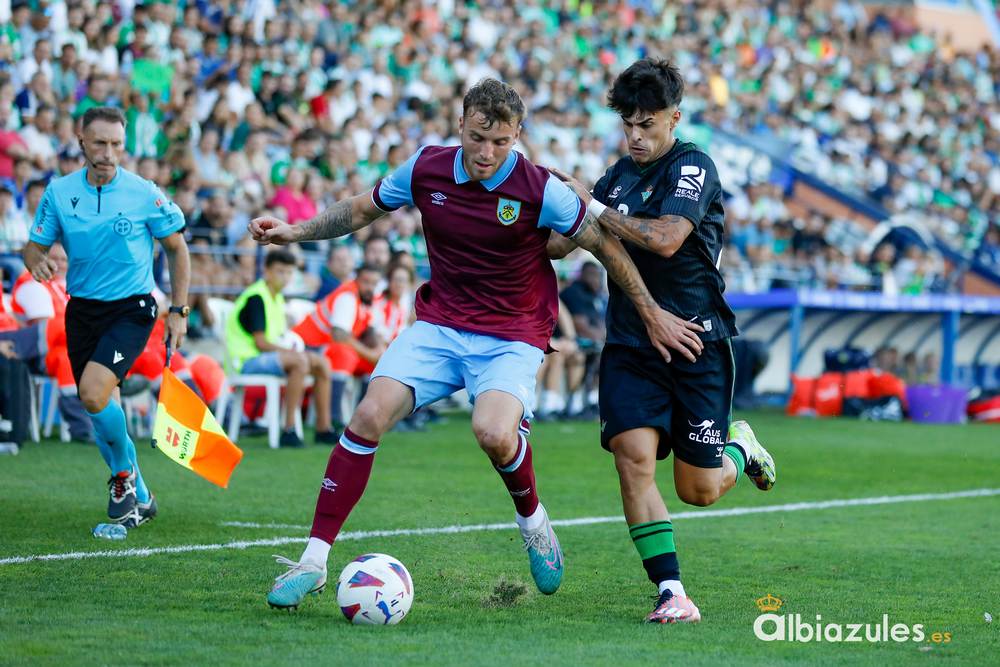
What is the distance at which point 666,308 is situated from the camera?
20.0 feet

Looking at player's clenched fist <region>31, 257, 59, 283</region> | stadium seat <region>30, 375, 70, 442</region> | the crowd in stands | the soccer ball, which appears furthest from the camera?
the crowd in stands

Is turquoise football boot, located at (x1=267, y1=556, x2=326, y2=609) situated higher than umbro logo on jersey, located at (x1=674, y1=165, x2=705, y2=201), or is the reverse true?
umbro logo on jersey, located at (x1=674, y1=165, x2=705, y2=201)

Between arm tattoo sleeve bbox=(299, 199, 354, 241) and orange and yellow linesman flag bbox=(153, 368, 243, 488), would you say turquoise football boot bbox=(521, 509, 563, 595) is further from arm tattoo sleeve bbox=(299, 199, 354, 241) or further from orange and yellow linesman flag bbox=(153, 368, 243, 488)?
orange and yellow linesman flag bbox=(153, 368, 243, 488)

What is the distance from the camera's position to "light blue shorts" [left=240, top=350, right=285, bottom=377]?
43.3 ft

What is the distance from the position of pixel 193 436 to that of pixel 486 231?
2318 mm

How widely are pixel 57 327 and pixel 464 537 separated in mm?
5781

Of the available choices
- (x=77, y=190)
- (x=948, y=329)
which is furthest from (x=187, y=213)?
(x=948, y=329)

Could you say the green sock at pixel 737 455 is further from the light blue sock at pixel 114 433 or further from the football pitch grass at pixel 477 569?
the light blue sock at pixel 114 433

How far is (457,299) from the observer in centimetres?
614

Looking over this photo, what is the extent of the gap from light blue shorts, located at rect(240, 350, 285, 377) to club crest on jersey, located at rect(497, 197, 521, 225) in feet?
25.0

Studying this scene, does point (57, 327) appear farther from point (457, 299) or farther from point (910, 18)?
point (910, 18)

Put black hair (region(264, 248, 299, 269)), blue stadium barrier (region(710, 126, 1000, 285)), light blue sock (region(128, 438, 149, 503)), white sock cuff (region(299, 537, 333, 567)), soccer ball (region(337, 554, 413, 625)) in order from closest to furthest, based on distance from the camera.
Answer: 1. soccer ball (region(337, 554, 413, 625))
2. white sock cuff (region(299, 537, 333, 567))
3. light blue sock (region(128, 438, 149, 503))
4. black hair (region(264, 248, 299, 269))
5. blue stadium barrier (region(710, 126, 1000, 285))

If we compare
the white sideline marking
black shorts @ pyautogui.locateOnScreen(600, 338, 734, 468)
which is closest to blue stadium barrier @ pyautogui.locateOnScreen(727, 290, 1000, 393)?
the white sideline marking

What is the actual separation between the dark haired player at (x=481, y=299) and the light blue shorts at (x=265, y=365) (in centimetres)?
712
